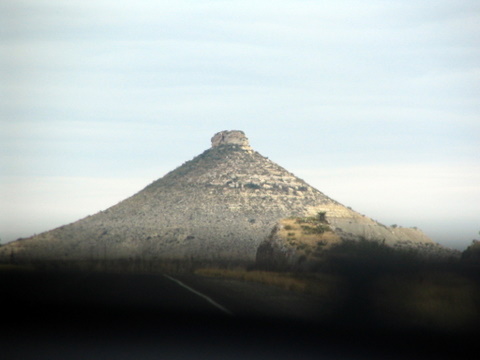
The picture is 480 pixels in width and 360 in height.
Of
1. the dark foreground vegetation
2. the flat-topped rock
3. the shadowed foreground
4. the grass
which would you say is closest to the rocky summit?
the flat-topped rock

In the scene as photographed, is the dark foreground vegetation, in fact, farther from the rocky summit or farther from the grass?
the rocky summit

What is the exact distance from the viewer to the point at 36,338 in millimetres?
13742

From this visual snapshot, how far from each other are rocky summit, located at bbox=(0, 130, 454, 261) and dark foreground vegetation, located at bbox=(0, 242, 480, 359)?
60.1 meters

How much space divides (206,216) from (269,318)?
8087cm

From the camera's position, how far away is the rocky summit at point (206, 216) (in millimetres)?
89312

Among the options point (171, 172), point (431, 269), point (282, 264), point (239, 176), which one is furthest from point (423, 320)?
point (171, 172)

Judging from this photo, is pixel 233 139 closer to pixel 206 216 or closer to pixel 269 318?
pixel 206 216

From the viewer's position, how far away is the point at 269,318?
55.3 ft

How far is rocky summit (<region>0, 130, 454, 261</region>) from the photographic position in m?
89.3

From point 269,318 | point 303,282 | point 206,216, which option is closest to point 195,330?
point 269,318

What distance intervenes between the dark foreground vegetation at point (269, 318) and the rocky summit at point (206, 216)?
60055 mm

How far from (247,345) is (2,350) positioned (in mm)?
4116

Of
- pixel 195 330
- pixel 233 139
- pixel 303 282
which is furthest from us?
pixel 233 139

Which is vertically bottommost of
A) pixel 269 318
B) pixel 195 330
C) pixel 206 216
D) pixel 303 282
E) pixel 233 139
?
pixel 195 330
